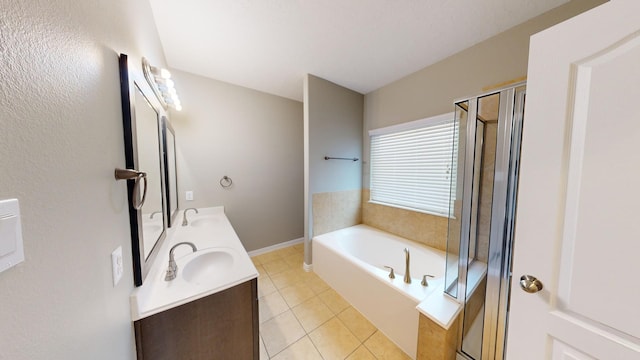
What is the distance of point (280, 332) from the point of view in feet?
5.07

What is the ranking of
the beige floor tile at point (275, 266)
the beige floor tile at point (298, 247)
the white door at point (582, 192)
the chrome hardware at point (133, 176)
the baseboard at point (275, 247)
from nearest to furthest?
1. the white door at point (582, 192)
2. the chrome hardware at point (133, 176)
3. the beige floor tile at point (275, 266)
4. the baseboard at point (275, 247)
5. the beige floor tile at point (298, 247)

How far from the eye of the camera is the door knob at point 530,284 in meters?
0.75

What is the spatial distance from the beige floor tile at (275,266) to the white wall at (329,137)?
365 millimetres

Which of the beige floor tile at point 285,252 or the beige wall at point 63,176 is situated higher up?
the beige wall at point 63,176

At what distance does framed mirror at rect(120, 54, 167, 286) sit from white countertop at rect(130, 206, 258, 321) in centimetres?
7

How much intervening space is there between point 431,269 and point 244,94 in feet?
9.94

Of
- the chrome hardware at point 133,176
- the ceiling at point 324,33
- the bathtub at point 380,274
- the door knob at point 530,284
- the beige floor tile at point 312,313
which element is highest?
the ceiling at point 324,33

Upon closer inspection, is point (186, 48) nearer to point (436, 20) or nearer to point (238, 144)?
point (238, 144)

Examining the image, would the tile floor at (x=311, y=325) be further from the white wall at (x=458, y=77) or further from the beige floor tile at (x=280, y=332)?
the white wall at (x=458, y=77)

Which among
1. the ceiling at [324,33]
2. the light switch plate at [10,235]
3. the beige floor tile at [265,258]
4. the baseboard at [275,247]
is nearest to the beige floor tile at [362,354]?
the beige floor tile at [265,258]

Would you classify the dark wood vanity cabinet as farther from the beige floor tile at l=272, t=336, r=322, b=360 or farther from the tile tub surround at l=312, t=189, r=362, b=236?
the tile tub surround at l=312, t=189, r=362, b=236

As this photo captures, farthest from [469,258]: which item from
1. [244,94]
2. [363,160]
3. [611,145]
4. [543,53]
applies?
[244,94]

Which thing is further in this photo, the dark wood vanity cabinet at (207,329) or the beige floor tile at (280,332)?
the beige floor tile at (280,332)

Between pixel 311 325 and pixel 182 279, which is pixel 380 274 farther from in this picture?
pixel 182 279
